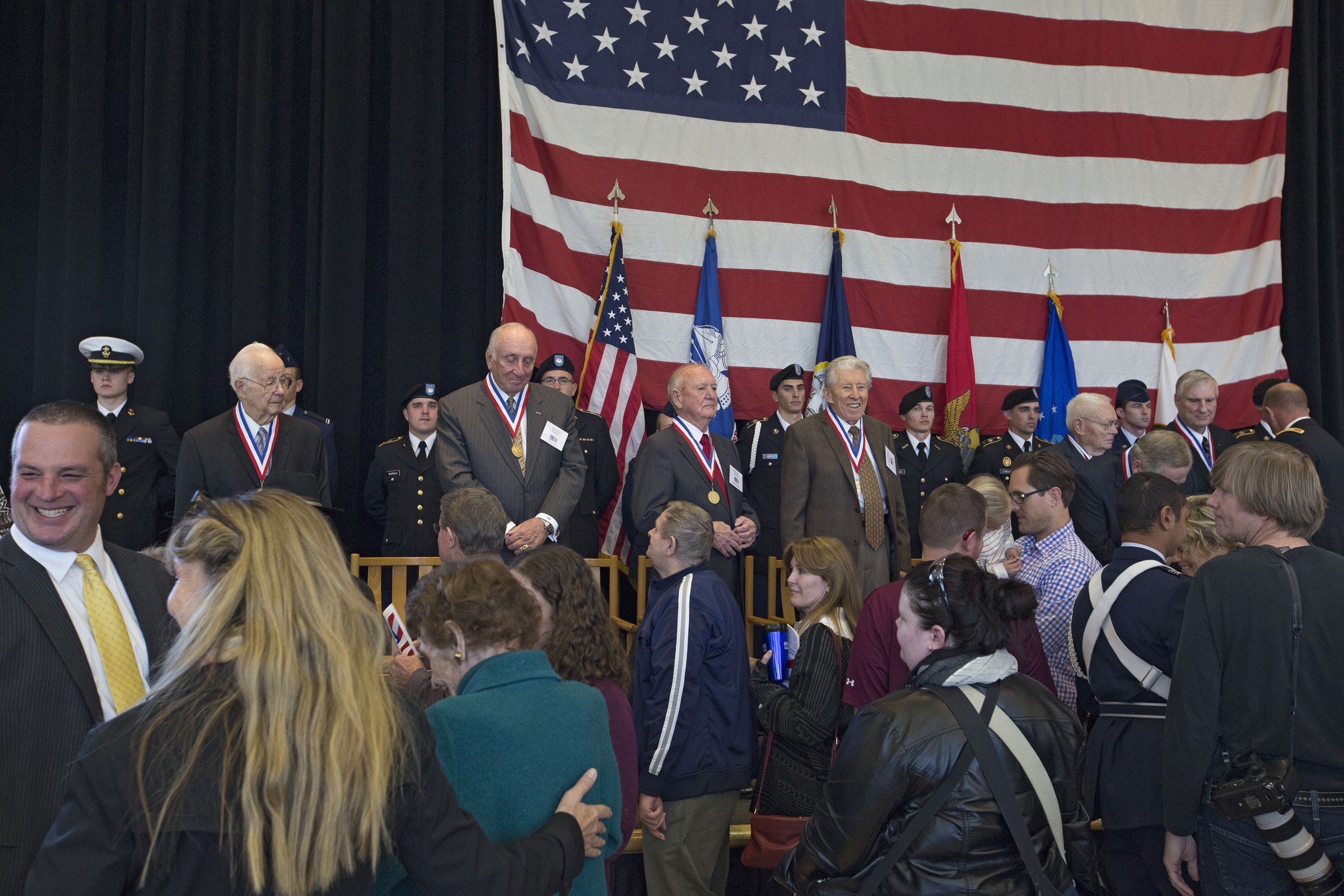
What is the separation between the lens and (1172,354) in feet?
25.4

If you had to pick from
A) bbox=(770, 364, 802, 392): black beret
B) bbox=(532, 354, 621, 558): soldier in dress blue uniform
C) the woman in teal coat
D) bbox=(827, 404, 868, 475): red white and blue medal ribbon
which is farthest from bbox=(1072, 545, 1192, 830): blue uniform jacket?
bbox=(770, 364, 802, 392): black beret

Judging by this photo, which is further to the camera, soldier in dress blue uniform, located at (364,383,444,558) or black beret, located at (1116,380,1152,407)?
black beret, located at (1116,380,1152,407)

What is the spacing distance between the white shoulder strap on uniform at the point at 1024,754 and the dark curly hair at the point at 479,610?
92cm

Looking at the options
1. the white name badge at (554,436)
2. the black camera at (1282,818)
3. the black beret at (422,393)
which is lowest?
the black camera at (1282,818)

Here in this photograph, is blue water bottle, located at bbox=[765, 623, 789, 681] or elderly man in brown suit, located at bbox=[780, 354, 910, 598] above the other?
elderly man in brown suit, located at bbox=[780, 354, 910, 598]

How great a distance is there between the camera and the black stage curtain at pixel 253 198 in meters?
6.30

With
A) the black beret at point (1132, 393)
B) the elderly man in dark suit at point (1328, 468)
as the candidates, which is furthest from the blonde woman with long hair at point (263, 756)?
the black beret at point (1132, 393)

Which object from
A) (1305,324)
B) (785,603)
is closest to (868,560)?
(785,603)

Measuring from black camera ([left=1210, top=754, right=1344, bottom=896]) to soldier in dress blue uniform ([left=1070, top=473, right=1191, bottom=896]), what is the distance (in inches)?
16.3

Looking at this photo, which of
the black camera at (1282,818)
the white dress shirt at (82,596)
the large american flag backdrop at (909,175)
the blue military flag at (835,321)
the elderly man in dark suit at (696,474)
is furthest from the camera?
the blue military flag at (835,321)

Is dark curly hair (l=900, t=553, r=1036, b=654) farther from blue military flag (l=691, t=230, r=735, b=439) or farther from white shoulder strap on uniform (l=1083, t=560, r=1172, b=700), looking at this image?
blue military flag (l=691, t=230, r=735, b=439)

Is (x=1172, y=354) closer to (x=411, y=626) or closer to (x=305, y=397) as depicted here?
(x=305, y=397)

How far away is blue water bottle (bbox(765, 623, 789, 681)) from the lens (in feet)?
10.9

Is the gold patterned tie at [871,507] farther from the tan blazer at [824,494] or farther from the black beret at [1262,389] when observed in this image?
the black beret at [1262,389]
